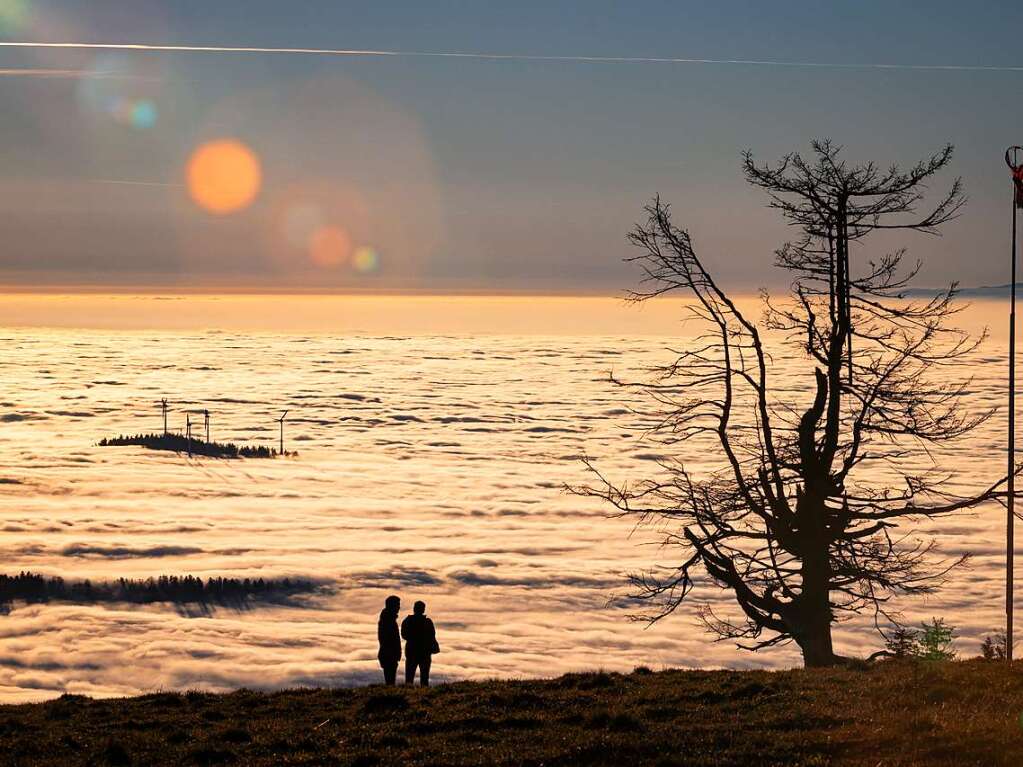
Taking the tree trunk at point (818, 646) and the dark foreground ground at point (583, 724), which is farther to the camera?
the tree trunk at point (818, 646)

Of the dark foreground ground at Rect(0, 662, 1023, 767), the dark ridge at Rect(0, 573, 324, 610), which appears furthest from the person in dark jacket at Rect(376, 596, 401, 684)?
the dark ridge at Rect(0, 573, 324, 610)

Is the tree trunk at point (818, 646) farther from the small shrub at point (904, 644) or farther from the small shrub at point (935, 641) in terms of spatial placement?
the small shrub at point (935, 641)

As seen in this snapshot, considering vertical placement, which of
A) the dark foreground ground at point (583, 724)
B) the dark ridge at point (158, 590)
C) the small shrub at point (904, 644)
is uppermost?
the small shrub at point (904, 644)

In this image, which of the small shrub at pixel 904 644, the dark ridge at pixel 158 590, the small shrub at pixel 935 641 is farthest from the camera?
the dark ridge at pixel 158 590

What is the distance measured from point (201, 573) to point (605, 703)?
168 m

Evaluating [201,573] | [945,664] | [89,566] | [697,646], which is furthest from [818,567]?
[89,566]

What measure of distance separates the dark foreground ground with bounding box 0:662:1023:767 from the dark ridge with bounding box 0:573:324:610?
154m

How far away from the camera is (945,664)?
50.3 feet

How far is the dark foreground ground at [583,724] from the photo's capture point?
11414 millimetres

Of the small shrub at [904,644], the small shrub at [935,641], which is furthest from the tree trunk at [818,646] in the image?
the small shrub at [935,641]

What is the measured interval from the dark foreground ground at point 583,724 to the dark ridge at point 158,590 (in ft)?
505

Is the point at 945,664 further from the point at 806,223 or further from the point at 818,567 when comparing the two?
the point at 806,223

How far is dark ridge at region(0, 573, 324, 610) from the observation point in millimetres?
165500

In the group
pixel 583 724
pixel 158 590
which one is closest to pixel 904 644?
pixel 583 724
